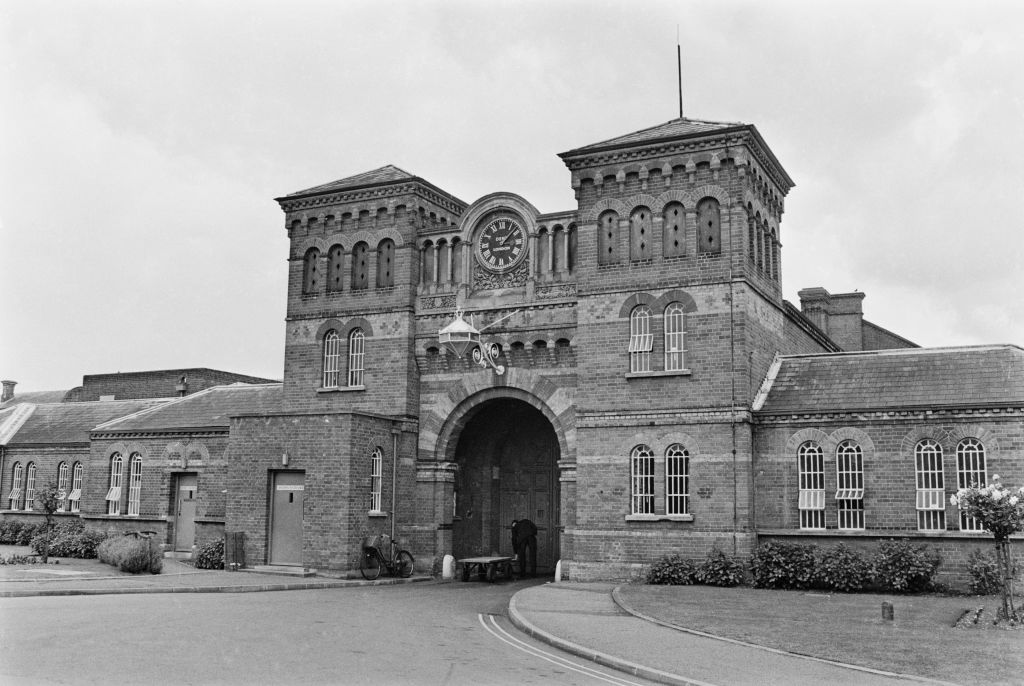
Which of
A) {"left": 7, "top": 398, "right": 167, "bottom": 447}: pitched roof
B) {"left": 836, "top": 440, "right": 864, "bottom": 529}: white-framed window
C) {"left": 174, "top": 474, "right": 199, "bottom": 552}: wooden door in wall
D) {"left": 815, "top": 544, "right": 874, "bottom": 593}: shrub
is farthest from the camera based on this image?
{"left": 7, "top": 398, "right": 167, "bottom": 447}: pitched roof

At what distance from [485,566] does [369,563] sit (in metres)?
3.17

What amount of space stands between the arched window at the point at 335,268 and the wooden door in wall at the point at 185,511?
340 inches

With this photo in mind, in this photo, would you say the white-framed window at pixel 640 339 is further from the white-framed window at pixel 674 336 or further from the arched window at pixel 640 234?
the arched window at pixel 640 234

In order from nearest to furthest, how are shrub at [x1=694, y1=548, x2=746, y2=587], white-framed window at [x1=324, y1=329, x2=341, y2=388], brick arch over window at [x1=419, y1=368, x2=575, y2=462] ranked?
shrub at [x1=694, y1=548, x2=746, y2=587], brick arch over window at [x1=419, y1=368, x2=575, y2=462], white-framed window at [x1=324, y1=329, x2=341, y2=388]

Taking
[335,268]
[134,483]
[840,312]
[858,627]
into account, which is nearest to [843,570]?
[858,627]

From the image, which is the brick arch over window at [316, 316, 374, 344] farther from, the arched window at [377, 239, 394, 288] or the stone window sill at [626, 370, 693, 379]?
the stone window sill at [626, 370, 693, 379]

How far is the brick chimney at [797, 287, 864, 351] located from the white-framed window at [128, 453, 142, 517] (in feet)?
86.7

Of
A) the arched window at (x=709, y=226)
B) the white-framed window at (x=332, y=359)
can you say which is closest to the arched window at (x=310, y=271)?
the white-framed window at (x=332, y=359)

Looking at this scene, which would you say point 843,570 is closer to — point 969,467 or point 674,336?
point 969,467

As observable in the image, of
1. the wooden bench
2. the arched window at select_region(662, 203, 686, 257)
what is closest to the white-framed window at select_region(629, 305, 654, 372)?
the arched window at select_region(662, 203, 686, 257)

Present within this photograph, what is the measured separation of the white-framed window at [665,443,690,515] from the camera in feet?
80.9

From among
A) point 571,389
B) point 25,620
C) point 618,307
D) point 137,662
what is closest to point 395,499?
point 571,389

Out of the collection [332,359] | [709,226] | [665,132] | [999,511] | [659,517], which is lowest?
[659,517]

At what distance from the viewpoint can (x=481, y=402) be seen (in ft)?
93.6
